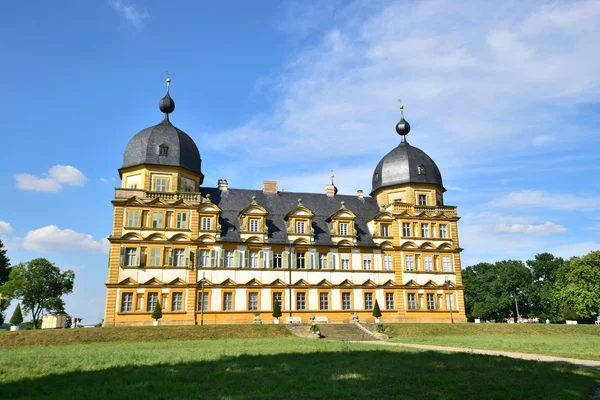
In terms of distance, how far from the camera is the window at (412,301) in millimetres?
45947

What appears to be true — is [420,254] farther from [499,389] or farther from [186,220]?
[499,389]

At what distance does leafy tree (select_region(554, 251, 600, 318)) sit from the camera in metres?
57.7

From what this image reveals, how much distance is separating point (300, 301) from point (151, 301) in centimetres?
1267

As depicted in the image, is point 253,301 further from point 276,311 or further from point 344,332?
point 344,332

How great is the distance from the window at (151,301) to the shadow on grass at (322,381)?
25.7 meters

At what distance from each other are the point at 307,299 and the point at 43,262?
3063cm

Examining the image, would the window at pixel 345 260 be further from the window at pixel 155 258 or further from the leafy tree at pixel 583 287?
the leafy tree at pixel 583 287

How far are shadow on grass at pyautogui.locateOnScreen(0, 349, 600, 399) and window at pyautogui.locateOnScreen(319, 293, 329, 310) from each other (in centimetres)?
2740

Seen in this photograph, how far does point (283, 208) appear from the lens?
48.5m

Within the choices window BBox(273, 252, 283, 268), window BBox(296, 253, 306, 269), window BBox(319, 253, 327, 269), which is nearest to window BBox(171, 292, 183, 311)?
window BBox(273, 252, 283, 268)

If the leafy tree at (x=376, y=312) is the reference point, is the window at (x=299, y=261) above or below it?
above

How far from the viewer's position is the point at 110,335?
31.3 metres

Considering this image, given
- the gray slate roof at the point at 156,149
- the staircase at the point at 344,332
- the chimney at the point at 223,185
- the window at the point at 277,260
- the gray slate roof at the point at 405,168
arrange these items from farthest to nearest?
the gray slate roof at the point at 405,168 < the chimney at the point at 223,185 < the window at the point at 277,260 < the gray slate roof at the point at 156,149 < the staircase at the point at 344,332

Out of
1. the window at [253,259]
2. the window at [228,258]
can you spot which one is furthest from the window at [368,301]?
the window at [228,258]
